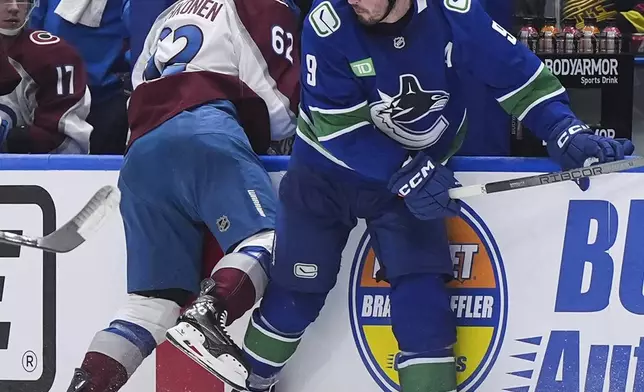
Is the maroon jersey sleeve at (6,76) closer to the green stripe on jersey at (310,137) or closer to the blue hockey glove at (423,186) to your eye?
the green stripe on jersey at (310,137)

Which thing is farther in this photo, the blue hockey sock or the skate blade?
the blue hockey sock

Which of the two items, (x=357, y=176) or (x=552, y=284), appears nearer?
(x=357, y=176)

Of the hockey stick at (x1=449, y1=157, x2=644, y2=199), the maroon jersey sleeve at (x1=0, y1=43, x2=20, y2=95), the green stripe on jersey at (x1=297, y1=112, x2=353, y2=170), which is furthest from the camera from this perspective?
the maroon jersey sleeve at (x1=0, y1=43, x2=20, y2=95)

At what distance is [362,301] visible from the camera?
6.95ft

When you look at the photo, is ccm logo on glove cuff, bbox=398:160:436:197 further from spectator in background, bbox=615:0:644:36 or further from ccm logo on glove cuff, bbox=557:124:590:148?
spectator in background, bbox=615:0:644:36

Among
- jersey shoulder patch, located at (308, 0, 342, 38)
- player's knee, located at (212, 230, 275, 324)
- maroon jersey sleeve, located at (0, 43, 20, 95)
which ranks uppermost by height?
jersey shoulder patch, located at (308, 0, 342, 38)

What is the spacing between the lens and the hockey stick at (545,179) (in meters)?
1.82

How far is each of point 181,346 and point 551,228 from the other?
815 millimetres

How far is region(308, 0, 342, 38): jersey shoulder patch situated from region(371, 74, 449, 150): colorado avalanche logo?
0.15 metres

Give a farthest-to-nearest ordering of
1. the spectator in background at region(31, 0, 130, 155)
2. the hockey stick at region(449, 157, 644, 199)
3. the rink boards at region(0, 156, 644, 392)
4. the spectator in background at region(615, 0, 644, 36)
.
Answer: the spectator in background at region(615, 0, 644, 36)
the spectator in background at region(31, 0, 130, 155)
the rink boards at region(0, 156, 644, 392)
the hockey stick at region(449, 157, 644, 199)

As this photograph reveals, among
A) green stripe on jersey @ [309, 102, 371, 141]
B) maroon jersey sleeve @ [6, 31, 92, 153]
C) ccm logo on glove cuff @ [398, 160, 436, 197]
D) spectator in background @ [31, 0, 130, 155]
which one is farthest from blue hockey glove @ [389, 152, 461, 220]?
spectator in background @ [31, 0, 130, 155]

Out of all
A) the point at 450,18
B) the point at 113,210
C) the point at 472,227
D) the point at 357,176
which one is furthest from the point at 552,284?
the point at 113,210

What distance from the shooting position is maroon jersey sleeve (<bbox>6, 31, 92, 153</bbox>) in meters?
2.51

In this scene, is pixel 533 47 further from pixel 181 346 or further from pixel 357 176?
pixel 181 346
